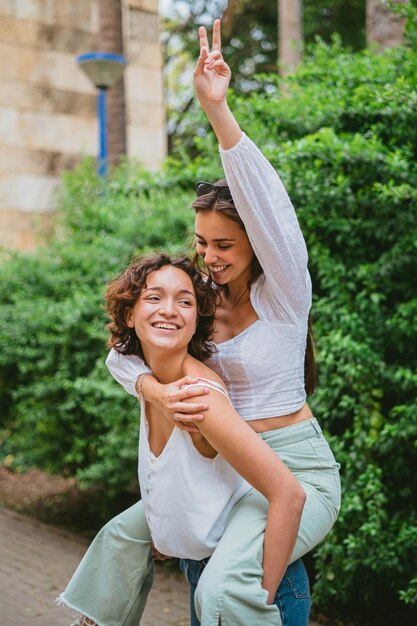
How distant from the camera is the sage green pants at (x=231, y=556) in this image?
6.72ft

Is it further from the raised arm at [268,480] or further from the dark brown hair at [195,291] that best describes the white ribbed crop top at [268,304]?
the raised arm at [268,480]

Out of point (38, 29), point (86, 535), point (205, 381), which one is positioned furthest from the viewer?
point (38, 29)

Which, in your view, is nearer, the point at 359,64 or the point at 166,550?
the point at 166,550

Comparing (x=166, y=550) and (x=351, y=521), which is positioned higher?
(x=166, y=550)

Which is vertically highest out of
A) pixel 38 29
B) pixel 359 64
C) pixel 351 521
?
pixel 38 29

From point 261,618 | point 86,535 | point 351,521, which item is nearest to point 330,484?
point 261,618

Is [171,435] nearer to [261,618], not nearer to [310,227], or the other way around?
[261,618]

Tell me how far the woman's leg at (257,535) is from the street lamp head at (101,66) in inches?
335

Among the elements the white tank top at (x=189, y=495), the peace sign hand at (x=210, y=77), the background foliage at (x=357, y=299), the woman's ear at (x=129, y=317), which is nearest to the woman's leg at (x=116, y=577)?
the white tank top at (x=189, y=495)

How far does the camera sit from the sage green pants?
2.05 meters

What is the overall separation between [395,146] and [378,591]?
2395mm

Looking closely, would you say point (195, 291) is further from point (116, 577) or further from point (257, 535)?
point (116, 577)

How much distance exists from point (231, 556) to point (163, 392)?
0.48 meters

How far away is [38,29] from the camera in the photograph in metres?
13.6
